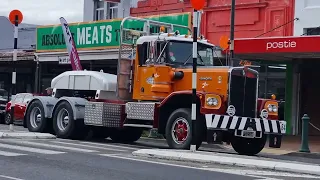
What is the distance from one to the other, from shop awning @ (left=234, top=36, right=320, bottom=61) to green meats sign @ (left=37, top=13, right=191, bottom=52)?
2.77 metres

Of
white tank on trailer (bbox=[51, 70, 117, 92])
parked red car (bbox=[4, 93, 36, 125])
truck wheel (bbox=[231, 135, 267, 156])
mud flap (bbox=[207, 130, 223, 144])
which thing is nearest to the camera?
mud flap (bbox=[207, 130, 223, 144])

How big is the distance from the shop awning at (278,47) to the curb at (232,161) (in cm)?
714

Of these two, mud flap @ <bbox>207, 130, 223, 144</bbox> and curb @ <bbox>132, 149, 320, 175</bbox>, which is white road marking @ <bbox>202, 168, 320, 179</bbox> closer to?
curb @ <bbox>132, 149, 320, 175</bbox>

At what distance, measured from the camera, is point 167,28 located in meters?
20.5

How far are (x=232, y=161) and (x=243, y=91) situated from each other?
11.1 ft

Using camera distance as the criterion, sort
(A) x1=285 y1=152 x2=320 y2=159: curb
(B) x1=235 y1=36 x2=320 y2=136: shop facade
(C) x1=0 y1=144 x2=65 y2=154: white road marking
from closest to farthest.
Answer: (C) x1=0 y1=144 x2=65 y2=154: white road marking → (A) x1=285 y1=152 x2=320 y2=159: curb → (B) x1=235 y1=36 x2=320 y2=136: shop facade

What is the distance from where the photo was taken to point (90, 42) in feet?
98.1

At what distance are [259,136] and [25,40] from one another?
27980 millimetres

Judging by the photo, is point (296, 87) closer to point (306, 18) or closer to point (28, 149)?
point (306, 18)

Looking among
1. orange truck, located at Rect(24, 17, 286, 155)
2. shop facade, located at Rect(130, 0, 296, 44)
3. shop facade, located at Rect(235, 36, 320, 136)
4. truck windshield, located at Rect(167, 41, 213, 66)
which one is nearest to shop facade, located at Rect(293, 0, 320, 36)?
shop facade, located at Rect(130, 0, 296, 44)

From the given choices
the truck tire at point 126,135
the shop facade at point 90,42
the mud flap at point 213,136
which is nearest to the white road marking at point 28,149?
the mud flap at point 213,136

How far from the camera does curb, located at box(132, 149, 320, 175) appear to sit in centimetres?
1323

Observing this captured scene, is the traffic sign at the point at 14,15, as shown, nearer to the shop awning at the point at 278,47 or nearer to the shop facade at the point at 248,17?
the shop awning at the point at 278,47

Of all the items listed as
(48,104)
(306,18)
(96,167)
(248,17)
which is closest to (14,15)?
(48,104)
